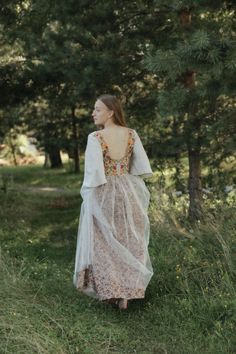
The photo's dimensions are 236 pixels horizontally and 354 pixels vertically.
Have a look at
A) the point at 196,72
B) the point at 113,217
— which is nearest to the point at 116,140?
the point at 113,217

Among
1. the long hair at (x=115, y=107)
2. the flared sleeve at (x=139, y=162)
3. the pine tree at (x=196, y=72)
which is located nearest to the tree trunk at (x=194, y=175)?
the pine tree at (x=196, y=72)

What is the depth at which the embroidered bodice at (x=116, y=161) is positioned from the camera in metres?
5.68

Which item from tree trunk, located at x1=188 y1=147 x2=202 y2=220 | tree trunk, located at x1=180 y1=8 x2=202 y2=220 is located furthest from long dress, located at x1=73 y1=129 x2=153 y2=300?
tree trunk, located at x1=188 y1=147 x2=202 y2=220

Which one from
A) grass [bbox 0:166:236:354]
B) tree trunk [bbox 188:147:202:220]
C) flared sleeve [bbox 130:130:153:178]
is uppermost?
flared sleeve [bbox 130:130:153:178]

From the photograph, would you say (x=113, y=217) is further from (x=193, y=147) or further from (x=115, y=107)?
(x=193, y=147)

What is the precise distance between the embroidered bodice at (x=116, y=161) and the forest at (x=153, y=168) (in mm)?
804

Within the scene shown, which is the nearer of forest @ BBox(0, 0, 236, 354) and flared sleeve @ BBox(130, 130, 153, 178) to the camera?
forest @ BBox(0, 0, 236, 354)

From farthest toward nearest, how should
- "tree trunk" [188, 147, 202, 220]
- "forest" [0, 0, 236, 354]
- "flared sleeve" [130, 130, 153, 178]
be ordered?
"tree trunk" [188, 147, 202, 220]
"flared sleeve" [130, 130, 153, 178]
"forest" [0, 0, 236, 354]

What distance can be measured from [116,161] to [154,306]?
56.6 inches

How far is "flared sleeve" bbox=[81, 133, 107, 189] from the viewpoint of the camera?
18.3 ft

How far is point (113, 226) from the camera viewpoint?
568 cm

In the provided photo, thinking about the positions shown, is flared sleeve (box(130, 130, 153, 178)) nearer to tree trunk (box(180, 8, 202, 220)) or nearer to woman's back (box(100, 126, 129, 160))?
woman's back (box(100, 126, 129, 160))

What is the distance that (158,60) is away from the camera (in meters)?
5.79

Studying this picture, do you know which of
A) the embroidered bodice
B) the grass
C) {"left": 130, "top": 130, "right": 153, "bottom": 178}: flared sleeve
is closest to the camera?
the grass
